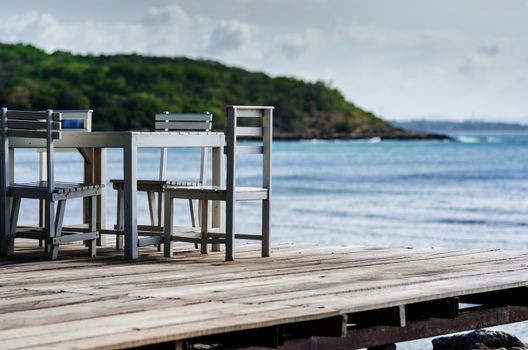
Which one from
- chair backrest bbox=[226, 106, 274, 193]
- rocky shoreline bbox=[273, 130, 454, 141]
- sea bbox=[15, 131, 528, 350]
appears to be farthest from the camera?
rocky shoreline bbox=[273, 130, 454, 141]

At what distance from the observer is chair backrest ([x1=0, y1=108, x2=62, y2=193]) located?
654 cm

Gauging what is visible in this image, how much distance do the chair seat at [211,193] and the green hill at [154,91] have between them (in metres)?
60.6

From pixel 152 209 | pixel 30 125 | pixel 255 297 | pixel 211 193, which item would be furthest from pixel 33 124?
pixel 255 297

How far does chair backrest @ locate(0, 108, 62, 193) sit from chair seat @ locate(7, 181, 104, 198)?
2.3 inches

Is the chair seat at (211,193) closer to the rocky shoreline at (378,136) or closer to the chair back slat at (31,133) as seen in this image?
the chair back slat at (31,133)

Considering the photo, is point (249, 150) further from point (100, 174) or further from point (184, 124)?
point (184, 124)

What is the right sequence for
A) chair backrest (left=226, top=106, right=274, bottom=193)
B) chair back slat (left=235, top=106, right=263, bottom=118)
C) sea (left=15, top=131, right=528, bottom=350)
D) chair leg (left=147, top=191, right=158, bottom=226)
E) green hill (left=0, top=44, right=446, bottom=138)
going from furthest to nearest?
green hill (left=0, top=44, right=446, bottom=138) → sea (left=15, top=131, right=528, bottom=350) → chair leg (left=147, top=191, right=158, bottom=226) → chair back slat (left=235, top=106, right=263, bottom=118) → chair backrest (left=226, top=106, right=274, bottom=193)

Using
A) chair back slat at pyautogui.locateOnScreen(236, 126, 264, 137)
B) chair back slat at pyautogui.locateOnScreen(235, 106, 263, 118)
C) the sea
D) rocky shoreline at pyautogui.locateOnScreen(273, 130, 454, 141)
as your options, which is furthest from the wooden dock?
rocky shoreline at pyautogui.locateOnScreen(273, 130, 454, 141)

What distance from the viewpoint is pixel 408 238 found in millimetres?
17203

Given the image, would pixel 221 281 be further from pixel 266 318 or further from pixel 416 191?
pixel 416 191

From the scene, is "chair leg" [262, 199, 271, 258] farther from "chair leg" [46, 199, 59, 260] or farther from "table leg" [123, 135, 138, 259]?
"chair leg" [46, 199, 59, 260]

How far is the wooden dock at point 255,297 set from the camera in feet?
14.5

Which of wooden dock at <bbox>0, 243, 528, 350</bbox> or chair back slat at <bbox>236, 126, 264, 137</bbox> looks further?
chair back slat at <bbox>236, 126, 264, 137</bbox>

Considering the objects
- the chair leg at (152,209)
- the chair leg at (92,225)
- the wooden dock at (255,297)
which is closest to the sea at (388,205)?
the chair leg at (152,209)
